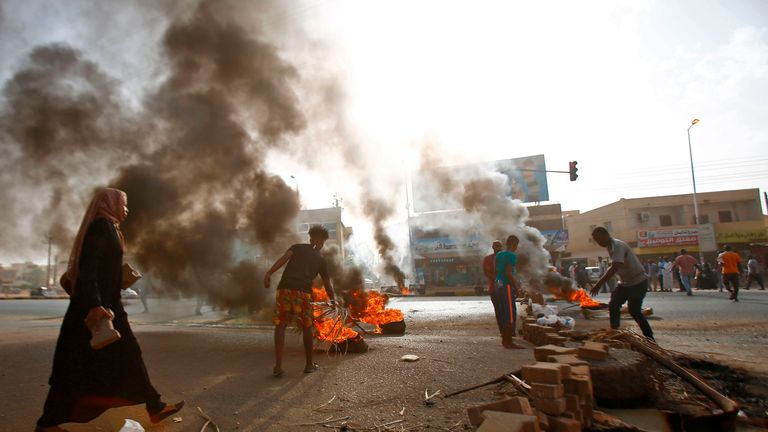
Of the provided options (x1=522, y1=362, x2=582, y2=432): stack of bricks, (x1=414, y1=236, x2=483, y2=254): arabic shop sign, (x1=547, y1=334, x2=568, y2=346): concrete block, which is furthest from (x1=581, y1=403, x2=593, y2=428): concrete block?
(x1=414, y1=236, x2=483, y2=254): arabic shop sign

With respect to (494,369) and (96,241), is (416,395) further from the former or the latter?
(96,241)

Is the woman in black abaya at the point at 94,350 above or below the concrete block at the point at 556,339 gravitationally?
above

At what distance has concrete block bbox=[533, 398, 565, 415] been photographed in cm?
240

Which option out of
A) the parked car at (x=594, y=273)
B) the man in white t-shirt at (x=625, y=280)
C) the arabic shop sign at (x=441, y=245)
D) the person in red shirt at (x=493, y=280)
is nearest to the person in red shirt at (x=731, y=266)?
the person in red shirt at (x=493, y=280)

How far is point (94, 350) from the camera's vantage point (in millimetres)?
2514

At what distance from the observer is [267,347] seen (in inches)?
226

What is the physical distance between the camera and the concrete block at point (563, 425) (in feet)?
7.43

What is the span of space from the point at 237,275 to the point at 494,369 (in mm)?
6443

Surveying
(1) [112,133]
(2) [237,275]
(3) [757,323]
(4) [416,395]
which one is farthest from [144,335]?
(3) [757,323]

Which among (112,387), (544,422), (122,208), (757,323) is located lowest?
(757,323)

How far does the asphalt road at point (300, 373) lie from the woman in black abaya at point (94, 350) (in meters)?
0.34

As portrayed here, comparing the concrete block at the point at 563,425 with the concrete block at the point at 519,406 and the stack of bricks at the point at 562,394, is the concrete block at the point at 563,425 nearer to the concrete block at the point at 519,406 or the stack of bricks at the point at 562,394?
the stack of bricks at the point at 562,394

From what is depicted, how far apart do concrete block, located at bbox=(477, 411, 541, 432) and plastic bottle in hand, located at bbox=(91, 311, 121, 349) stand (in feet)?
6.69

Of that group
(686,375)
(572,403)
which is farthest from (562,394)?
(686,375)
